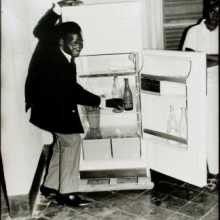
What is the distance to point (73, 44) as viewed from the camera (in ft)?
10.9

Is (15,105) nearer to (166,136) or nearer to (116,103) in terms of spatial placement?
(116,103)

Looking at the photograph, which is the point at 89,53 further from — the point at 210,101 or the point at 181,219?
the point at 181,219

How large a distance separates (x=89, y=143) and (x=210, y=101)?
1088 millimetres

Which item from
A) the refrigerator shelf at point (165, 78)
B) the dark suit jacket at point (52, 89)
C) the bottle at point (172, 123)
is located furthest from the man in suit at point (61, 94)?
the bottle at point (172, 123)

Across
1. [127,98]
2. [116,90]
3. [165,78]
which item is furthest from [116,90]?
[165,78]

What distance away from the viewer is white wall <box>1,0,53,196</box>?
295 centimetres

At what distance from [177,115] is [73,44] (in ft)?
3.21

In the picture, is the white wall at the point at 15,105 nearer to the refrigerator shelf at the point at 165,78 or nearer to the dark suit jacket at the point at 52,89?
the dark suit jacket at the point at 52,89

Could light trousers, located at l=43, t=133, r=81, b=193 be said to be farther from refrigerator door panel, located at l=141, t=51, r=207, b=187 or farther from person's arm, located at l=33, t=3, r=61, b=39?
person's arm, located at l=33, t=3, r=61, b=39

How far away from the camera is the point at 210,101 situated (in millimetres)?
3393

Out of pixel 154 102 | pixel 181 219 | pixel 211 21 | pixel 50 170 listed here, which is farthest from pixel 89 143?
pixel 211 21

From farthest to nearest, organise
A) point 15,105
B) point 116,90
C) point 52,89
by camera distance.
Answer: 1. point 116,90
2. point 52,89
3. point 15,105

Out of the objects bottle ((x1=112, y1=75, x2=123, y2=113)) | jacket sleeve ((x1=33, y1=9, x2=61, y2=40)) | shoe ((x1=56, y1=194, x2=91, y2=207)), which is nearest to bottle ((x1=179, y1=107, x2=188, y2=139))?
bottle ((x1=112, y1=75, x2=123, y2=113))

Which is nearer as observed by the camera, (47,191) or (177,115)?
(177,115)
